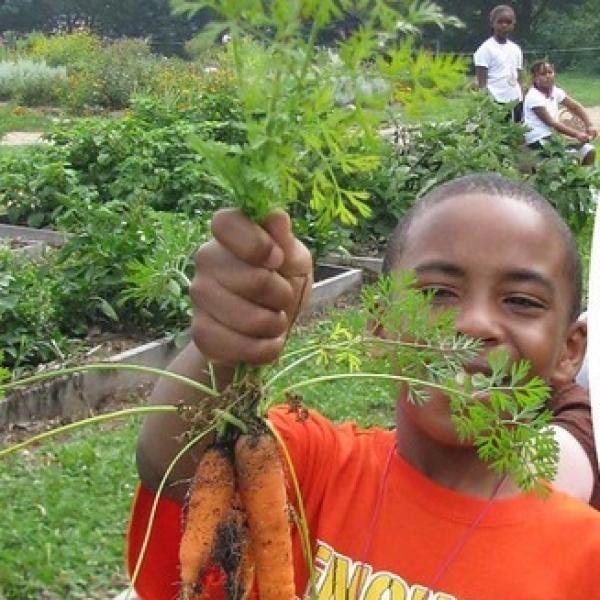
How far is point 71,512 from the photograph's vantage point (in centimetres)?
399

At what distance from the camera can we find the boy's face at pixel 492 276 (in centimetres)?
168

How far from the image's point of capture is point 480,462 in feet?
5.80

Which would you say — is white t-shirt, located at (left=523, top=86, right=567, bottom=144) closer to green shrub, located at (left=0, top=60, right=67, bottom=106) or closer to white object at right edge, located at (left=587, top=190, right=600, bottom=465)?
white object at right edge, located at (left=587, top=190, right=600, bottom=465)

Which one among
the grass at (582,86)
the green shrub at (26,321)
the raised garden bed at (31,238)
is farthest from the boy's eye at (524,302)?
the grass at (582,86)

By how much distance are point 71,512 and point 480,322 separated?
2.63 metres

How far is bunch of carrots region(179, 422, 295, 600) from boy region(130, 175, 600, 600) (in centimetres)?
9

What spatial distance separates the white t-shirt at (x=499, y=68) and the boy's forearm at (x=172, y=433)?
10.7 metres

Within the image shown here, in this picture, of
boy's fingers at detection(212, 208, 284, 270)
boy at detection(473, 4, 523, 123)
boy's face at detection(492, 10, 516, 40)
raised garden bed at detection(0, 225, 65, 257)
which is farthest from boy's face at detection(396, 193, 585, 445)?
boy's face at detection(492, 10, 516, 40)

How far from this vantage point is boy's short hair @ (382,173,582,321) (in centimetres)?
184

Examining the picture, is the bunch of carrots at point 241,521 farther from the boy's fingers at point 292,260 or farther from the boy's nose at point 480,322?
the boy's nose at point 480,322

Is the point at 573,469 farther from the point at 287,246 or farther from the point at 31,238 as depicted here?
the point at 31,238

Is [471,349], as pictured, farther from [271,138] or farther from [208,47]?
[208,47]

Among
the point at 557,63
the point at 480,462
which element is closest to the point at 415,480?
the point at 480,462

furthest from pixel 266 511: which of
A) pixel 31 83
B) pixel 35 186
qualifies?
pixel 31 83
